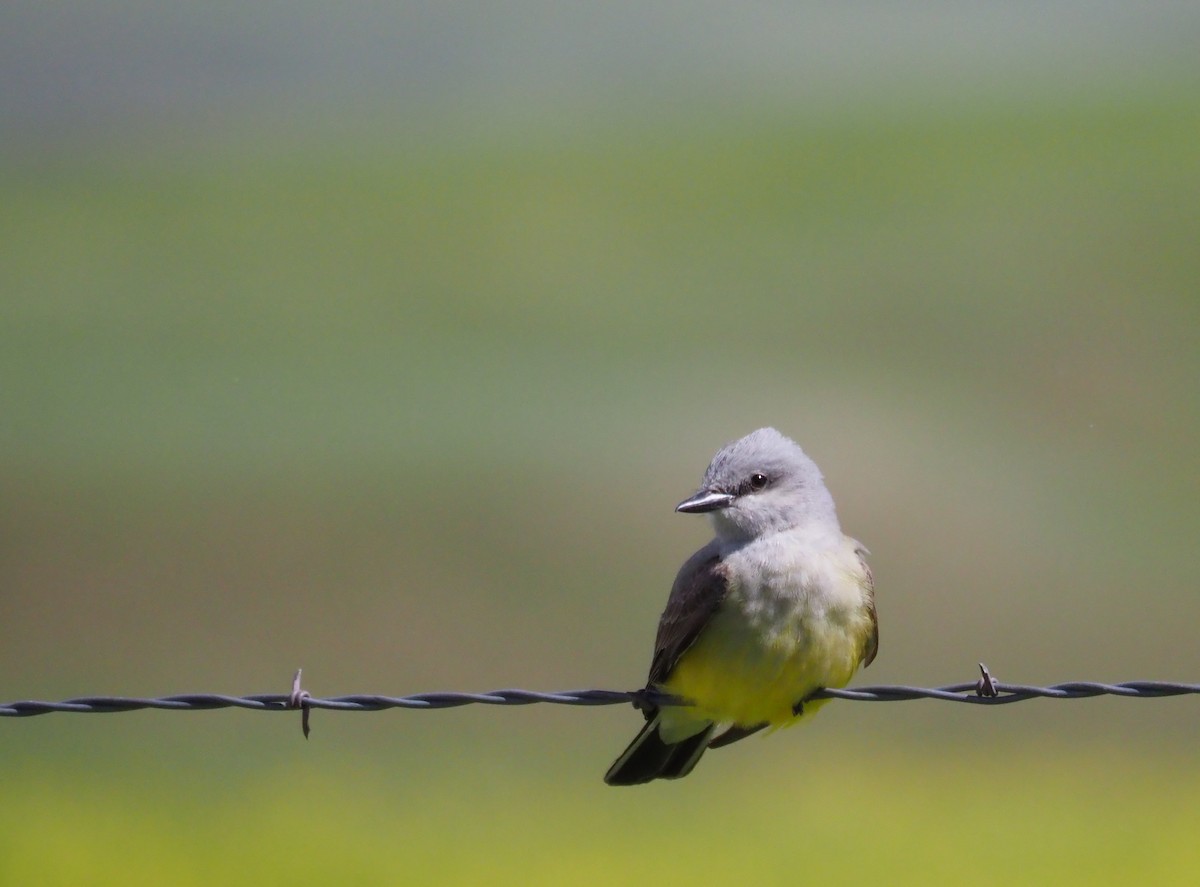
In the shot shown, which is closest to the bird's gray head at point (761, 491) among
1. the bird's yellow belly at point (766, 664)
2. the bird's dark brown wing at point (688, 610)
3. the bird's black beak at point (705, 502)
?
the bird's black beak at point (705, 502)

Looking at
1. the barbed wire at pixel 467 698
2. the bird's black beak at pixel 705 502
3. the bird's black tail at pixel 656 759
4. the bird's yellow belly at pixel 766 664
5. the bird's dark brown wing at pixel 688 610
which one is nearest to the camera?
the barbed wire at pixel 467 698

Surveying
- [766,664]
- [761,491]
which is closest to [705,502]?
[761,491]

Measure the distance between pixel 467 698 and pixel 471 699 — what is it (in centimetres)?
1

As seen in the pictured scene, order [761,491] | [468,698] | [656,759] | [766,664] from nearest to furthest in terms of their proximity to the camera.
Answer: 1. [468,698]
2. [766,664]
3. [761,491]
4. [656,759]

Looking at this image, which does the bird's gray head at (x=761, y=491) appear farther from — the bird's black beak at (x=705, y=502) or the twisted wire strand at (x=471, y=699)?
the twisted wire strand at (x=471, y=699)

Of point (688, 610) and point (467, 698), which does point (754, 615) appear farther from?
point (467, 698)

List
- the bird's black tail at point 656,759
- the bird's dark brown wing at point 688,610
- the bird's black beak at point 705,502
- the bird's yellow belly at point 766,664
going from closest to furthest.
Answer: the bird's yellow belly at point 766,664, the bird's dark brown wing at point 688,610, the bird's black beak at point 705,502, the bird's black tail at point 656,759

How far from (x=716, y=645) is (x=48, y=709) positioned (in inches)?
95.0

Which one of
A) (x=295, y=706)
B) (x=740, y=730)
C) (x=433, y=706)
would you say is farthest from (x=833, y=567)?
(x=295, y=706)

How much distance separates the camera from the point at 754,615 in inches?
201

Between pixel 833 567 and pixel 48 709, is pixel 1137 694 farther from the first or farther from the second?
pixel 48 709

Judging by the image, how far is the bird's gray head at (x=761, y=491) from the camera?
546 centimetres

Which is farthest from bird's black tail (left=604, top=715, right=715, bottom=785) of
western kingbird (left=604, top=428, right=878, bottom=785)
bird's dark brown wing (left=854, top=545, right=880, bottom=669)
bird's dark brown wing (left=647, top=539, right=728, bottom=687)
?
bird's dark brown wing (left=854, top=545, right=880, bottom=669)

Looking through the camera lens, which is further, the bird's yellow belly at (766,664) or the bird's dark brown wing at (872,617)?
the bird's dark brown wing at (872,617)
